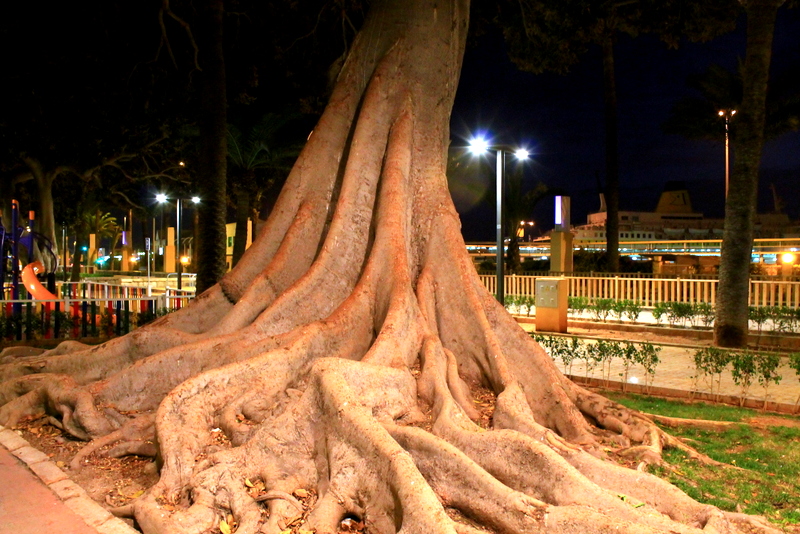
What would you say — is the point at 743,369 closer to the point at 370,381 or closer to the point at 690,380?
the point at 690,380

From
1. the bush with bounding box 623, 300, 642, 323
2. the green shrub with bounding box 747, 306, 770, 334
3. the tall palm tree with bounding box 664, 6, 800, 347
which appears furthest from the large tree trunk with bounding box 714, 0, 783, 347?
the bush with bounding box 623, 300, 642, 323

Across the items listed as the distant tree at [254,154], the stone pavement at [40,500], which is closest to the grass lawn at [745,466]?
the stone pavement at [40,500]

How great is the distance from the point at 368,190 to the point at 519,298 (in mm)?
16389

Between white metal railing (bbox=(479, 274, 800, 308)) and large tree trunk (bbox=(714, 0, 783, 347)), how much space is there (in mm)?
4765

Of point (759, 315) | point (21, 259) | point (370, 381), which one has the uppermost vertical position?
point (21, 259)

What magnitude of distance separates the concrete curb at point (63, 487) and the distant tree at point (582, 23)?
11989 mm

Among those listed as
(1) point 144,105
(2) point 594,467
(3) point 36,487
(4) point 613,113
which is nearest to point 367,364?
(2) point 594,467

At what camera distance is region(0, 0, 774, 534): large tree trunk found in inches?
176

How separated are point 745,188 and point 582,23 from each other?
5.17 metres

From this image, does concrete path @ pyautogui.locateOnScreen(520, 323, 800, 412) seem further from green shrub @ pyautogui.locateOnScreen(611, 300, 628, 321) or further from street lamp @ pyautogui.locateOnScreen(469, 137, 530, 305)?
green shrub @ pyautogui.locateOnScreen(611, 300, 628, 321)

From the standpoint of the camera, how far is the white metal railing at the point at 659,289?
1844 cm

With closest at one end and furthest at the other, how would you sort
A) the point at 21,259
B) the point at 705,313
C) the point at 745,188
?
the point at 745,188
the point at 705,313
the point at 21,259

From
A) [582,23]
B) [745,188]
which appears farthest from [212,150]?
[745,188]

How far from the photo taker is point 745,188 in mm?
14398
